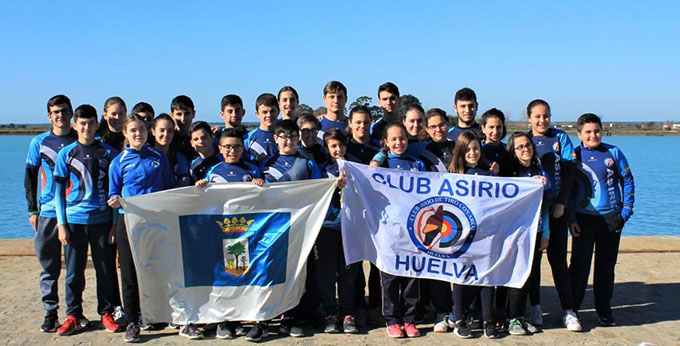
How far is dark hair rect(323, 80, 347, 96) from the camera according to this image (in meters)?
6.04

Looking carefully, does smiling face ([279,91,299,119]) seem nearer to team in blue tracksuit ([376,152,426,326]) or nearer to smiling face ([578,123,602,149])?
team in blue tracksuit ([376,152,426,326])

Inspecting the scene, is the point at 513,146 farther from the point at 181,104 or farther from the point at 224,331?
the point at 181,104

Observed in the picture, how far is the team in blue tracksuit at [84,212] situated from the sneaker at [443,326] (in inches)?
120

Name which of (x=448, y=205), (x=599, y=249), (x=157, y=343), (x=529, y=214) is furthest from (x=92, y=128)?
(x=599, y=249)

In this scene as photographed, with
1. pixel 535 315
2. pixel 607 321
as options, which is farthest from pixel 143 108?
pixel 607 321

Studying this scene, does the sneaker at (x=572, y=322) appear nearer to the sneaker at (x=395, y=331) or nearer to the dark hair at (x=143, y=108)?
the sneaker at (x=395, y=331)

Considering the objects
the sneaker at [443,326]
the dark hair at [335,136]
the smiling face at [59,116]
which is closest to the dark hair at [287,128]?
the dark hair at [335,136]

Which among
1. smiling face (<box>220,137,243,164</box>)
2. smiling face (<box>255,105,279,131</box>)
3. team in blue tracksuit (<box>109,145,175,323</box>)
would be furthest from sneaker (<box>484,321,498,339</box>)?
team in blue tracksuit (<box>109,145,175,323</box>)

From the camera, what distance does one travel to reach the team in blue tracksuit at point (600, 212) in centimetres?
539

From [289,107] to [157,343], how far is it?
2872 millimetres

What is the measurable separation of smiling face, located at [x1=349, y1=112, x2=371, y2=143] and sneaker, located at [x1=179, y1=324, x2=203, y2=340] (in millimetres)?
2339

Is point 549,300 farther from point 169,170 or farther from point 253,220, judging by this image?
point 169,170

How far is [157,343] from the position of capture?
4926 millimetres

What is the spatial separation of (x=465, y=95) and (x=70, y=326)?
4.39m
